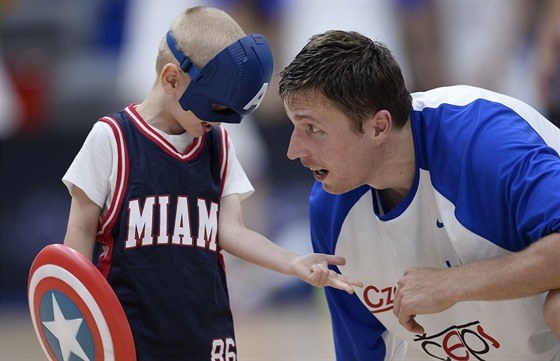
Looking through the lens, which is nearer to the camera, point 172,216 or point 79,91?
point 172,216

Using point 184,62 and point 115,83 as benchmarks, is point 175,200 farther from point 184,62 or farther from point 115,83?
point 115,83

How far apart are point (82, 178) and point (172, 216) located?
0.27 m

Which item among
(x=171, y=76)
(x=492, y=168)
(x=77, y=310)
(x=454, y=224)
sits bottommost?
(x=77, y=310)

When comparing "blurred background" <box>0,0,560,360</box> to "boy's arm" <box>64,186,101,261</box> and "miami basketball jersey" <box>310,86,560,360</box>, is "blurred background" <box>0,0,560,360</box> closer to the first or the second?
"miami basketball jersey" <box>310,86,560,360</box>

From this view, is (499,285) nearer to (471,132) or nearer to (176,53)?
(471,132)

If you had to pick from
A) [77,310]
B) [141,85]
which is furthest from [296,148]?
[141,85]

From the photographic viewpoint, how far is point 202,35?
2.46 meters

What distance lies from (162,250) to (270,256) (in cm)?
30

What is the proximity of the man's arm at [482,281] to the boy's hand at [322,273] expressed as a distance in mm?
Answer: 132

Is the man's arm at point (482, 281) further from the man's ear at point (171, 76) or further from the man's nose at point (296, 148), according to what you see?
the man's ear at point (171, 76)

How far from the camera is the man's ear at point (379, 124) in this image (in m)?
2.24

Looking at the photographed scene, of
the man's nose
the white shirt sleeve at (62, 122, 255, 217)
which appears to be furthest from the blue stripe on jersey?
the white shirt sleeve at (62, 122, 255, 217)

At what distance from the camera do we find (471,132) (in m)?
2.19

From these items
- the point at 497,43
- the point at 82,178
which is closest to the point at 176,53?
the point at 82,178
